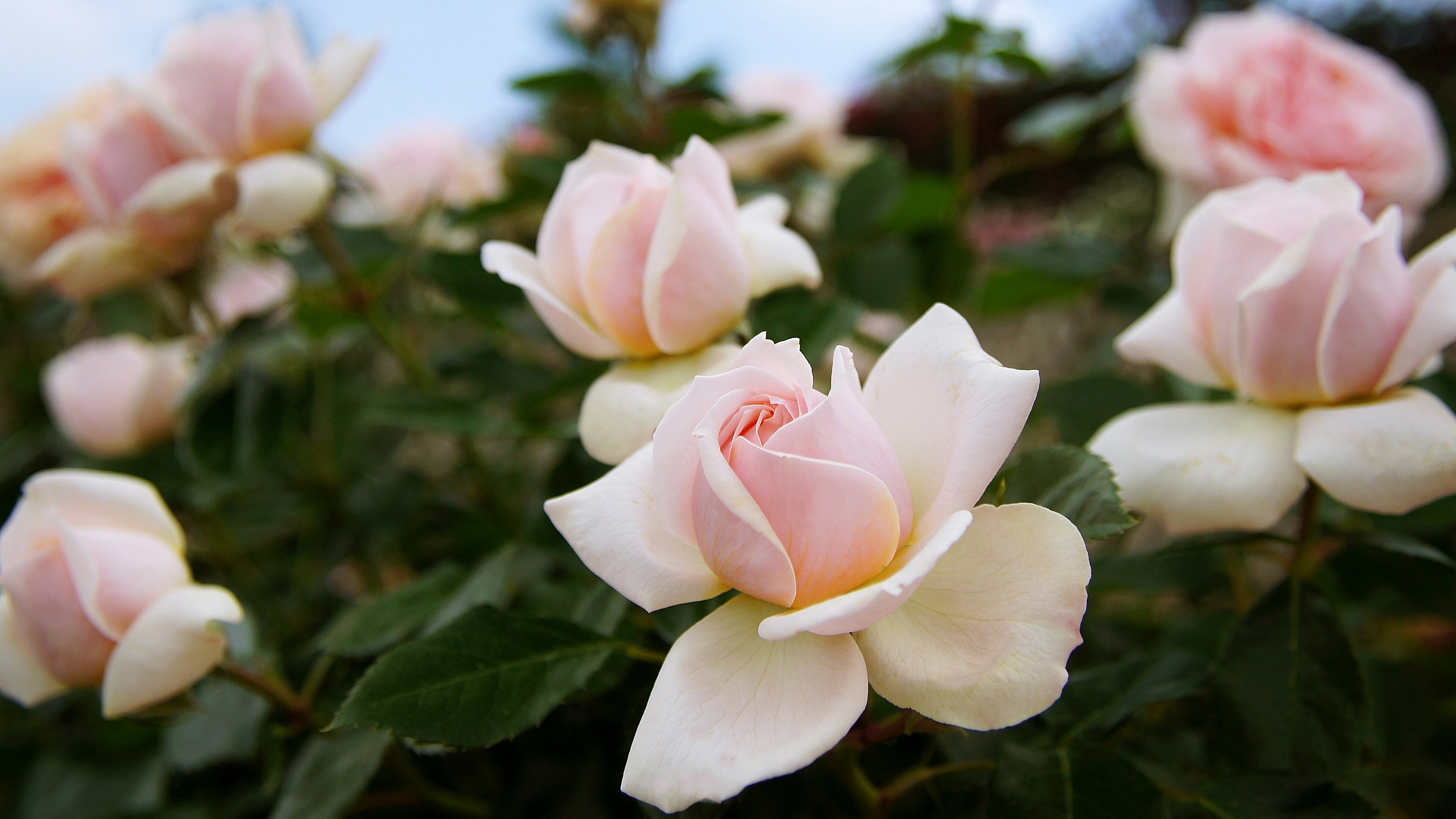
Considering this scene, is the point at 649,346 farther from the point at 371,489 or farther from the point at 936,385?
the point at 371,489

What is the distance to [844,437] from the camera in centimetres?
22

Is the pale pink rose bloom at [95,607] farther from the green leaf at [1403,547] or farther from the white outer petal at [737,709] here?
the green leaf at [1403,547]

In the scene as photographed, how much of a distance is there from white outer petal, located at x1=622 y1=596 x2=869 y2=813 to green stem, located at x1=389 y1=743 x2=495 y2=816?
0.25 metres

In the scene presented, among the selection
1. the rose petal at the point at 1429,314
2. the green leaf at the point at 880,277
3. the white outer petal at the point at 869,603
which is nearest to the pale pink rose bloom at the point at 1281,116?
the green leaf at the point at 880,277

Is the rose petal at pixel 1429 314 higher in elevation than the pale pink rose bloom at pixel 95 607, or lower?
higher

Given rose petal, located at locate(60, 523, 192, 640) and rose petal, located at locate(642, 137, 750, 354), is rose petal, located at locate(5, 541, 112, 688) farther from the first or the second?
rose petal, located at locate(642, 137, 750, 354)

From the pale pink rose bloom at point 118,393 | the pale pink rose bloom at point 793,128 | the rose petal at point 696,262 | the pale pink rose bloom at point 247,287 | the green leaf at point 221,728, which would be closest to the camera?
the rose petal at point 696,262

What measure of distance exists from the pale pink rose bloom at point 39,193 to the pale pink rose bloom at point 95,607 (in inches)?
18.9

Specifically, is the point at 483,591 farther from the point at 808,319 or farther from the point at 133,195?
the point at 133,195

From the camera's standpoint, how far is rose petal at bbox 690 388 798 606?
22 centimetres

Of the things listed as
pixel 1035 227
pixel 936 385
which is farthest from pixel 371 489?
pixel 1035 227

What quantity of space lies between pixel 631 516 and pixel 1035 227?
4.11 ft

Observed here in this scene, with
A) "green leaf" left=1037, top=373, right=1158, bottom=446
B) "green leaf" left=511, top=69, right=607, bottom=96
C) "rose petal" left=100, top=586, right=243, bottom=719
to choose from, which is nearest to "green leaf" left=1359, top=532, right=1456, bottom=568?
"green leaf" left=1037, top=373, right=1158, bottom=446

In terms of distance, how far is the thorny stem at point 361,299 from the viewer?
56cm
